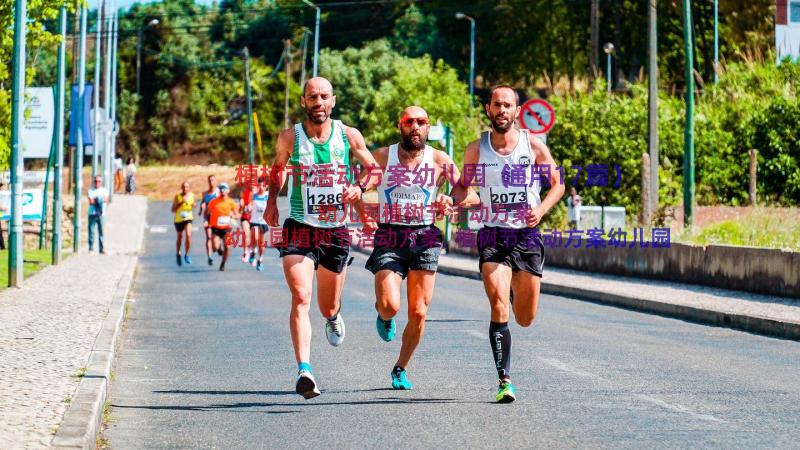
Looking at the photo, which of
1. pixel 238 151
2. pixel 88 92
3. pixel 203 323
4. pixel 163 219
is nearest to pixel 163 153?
pixel 238 151

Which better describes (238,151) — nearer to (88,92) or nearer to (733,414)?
(88,92)

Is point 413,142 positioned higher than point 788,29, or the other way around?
point 788,29

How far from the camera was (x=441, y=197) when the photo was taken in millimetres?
9805

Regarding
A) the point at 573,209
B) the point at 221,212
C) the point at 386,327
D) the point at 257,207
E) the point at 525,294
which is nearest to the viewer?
the point at 525,294

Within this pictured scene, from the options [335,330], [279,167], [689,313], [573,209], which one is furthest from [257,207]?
[279,167]

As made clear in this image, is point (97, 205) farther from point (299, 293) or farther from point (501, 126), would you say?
point (501, 126)

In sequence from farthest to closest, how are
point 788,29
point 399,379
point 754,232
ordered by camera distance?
point 788,29 → point 754,232 → point 399,379

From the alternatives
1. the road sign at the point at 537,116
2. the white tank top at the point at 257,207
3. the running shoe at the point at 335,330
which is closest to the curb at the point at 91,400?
the running shoe at the point at 335,330

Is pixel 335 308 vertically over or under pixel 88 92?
Answer: under

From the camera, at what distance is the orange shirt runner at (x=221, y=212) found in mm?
A: 29188

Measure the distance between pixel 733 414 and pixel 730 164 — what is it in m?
31.1

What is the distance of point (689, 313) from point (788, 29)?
34.2 m

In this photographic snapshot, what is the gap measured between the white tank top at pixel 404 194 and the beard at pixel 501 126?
1.61 feet

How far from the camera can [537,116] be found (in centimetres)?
2622
